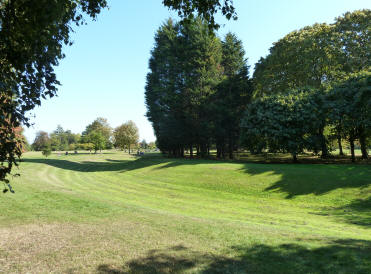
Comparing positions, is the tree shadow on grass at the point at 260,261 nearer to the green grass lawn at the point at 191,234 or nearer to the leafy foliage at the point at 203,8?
the green grass lawn at the point at 191,234

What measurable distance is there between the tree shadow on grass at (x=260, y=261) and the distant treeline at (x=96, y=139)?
5729 centimetres

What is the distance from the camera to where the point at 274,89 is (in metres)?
35.6

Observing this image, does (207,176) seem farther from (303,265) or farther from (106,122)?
(106,122)

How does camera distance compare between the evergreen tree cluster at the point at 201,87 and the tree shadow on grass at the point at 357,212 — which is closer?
the tree shadow on grass at the point at 357,212

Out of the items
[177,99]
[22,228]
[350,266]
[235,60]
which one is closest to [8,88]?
Answer: [22,228]

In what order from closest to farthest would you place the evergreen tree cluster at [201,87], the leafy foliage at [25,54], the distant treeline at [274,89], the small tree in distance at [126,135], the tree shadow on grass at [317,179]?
the leafy foliage at [25,54]
the tree shadow on grass at [317,179]
the distant treeline at [274,89]
the evergreen tree cluster at [201,87]
the small tree in distance at [126,135]

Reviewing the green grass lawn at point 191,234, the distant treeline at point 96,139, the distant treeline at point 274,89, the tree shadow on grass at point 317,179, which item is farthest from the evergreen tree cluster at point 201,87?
the distant treeline at point 96,139

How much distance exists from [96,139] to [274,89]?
5645cm

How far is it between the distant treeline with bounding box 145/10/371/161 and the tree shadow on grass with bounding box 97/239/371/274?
21716 millimetres

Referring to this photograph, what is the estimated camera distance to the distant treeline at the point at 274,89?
2580 centimetres

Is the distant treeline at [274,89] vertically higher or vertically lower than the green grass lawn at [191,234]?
higher

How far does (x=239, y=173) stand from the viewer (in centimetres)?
2145

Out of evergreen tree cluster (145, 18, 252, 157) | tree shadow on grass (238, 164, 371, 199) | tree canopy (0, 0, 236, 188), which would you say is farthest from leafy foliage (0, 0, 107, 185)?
evergreen tree cluster (145, 18, 252, 157)

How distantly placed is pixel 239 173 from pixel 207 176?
9.71 feet
